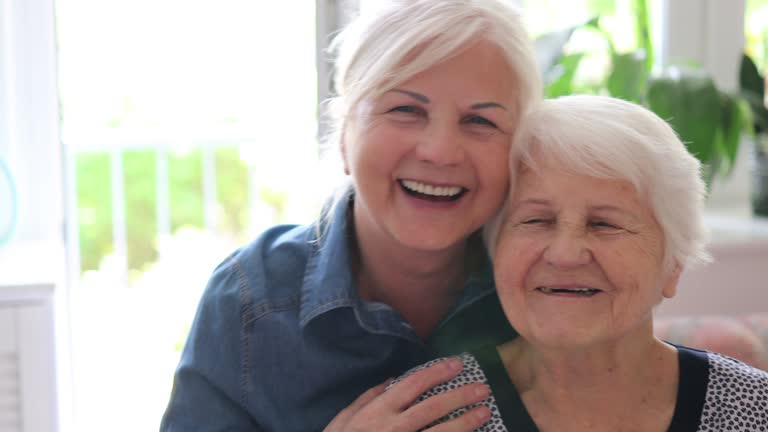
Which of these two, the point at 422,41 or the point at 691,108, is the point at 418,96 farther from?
the point at 691,108

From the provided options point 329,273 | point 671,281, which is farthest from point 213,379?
point 671,281

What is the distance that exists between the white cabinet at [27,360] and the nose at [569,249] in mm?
1342

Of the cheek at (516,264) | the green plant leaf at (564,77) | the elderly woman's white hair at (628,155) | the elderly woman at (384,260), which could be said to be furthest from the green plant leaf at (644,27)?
the cheek at (516,264)

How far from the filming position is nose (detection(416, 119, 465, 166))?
1380 millimetres

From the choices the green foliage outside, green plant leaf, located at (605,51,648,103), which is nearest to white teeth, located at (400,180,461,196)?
green plant leaf, located at (605,51,648,103)

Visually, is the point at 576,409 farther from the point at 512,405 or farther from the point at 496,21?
the point at 496,21

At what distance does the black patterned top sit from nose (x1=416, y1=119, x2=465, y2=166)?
12.0 inches

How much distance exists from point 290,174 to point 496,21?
11.3 ft

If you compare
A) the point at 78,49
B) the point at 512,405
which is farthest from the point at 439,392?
the point at 78,49

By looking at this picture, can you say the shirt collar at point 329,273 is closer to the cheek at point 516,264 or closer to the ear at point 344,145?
the ear at point 344,145

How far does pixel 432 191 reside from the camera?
4.72 feet

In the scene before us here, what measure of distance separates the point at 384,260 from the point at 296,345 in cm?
22

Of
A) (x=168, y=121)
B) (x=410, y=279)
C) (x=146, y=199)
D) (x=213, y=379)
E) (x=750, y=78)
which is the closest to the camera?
(x=213, y=379)

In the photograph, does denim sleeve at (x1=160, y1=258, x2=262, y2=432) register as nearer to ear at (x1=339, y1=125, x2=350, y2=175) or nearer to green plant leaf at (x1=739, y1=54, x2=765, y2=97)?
ear at (x1=339, y1=125, x2=350, y2=175)
